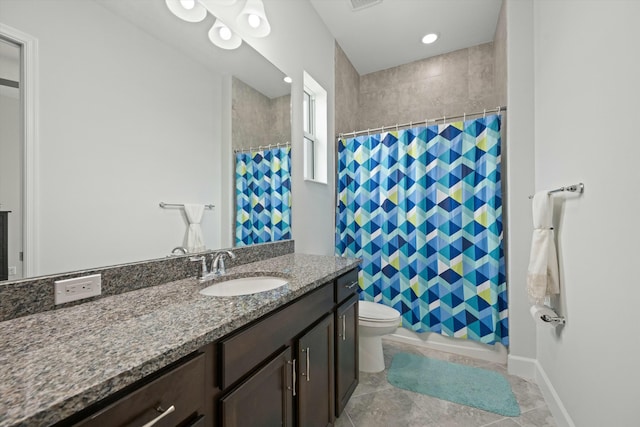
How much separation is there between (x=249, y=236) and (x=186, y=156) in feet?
1.87

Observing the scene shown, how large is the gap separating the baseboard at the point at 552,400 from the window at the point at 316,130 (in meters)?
2.00

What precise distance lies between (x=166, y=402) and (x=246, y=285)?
0.73 metres

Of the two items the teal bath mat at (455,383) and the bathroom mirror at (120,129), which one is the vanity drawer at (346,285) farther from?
the teal bath mat at (455,383)

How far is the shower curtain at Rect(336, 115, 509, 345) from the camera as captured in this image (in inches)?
81.4

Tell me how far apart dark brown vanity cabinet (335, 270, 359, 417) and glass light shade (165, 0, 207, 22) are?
4.68ft

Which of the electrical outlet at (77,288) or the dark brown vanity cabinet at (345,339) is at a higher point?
the electrical outlet at (77,288)

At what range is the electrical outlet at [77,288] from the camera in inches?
32.3

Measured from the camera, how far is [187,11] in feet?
4.15

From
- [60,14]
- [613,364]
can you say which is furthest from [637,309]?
[60,14]

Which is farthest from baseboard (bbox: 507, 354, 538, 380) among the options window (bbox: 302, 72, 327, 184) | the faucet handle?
the faucet handle

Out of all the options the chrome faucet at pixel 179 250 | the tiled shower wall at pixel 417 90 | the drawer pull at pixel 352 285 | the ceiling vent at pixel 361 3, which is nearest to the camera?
the chrome faucet at pixel 179 250

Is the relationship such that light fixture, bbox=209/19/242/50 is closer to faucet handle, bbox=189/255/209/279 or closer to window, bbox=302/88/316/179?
window, bbox=302/88/316/179

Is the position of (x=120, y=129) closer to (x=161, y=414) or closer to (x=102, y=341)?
(x=102, y=341)

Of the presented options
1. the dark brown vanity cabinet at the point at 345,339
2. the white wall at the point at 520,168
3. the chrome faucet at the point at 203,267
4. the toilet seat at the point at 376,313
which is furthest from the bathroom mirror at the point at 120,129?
the white wall at the point at 520,168
